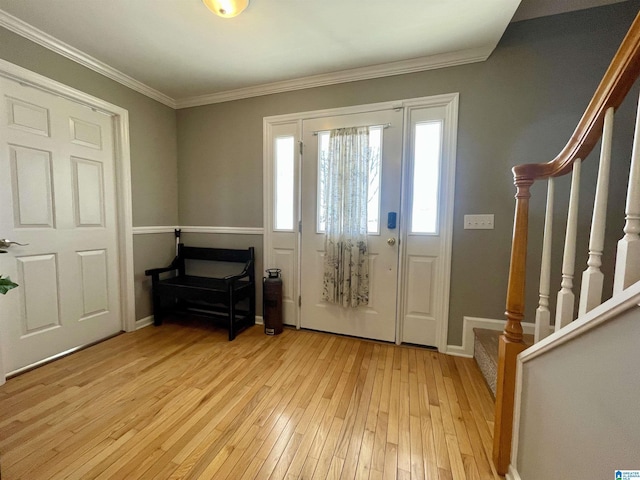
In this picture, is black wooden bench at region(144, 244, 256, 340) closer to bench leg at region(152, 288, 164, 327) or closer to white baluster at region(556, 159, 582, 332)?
bench leg at region(152, 288, 164, 327)

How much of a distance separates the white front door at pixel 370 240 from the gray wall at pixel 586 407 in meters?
1.34

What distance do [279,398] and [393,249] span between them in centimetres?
148

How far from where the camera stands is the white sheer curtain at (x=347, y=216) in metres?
2.34

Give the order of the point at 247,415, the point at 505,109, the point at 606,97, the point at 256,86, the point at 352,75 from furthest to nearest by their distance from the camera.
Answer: the point at 256,86 → the point at 352,75 → the point at 505,109 → the point at 247,415 → the point at 606,97

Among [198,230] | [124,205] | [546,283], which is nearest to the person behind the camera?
[546,283]

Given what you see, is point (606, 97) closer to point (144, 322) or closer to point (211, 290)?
point (211, 290)

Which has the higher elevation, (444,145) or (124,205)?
(444,145)

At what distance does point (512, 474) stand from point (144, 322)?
3147mm

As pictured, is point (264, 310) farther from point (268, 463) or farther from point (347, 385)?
point (268, 463)

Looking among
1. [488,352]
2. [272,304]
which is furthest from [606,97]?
[272,304]

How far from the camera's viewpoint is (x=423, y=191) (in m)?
2.24

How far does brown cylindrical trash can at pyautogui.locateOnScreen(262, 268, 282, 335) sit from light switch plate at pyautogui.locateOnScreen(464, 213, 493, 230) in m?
1.77

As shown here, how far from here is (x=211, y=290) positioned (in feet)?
7.93

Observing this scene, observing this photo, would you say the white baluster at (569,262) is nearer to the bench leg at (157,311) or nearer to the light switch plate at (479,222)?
the light switch plate at (479,222)
